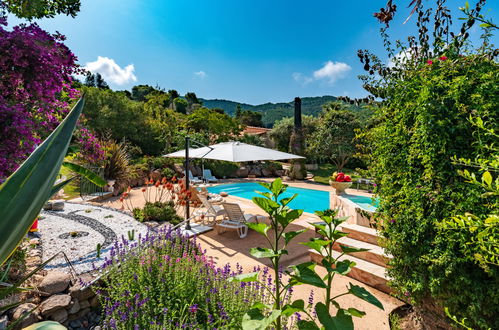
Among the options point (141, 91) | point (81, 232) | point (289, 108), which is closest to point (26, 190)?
point (81, 232)

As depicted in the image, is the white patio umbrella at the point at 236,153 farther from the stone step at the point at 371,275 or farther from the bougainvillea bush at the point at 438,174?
the bougainvillea bush at the point at 438,174

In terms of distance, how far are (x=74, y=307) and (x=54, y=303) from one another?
11.1 inches

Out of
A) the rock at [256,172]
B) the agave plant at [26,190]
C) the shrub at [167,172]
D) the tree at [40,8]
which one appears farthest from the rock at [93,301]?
the rock at [256,172]

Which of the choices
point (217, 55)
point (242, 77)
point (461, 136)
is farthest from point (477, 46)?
point (242, 77)

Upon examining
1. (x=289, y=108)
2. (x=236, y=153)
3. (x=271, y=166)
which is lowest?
(x=271, y=166)

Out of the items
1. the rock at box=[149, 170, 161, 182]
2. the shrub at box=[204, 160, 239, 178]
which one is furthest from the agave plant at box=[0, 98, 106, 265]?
the shrub at box=[204, 160, 239, 178]

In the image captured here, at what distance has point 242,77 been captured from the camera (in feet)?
93.2

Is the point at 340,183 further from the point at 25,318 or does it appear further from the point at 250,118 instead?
the point at 250,118

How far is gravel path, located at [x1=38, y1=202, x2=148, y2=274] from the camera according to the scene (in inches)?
176

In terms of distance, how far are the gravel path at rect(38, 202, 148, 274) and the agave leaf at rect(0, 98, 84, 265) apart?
12.6ft

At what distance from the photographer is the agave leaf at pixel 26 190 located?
2.81ft

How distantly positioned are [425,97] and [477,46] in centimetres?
126

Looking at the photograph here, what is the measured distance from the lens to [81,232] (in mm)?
5805

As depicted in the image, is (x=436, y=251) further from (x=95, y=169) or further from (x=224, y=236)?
(x=95, y=169)
